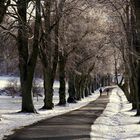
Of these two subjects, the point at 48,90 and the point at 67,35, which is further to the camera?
the point at 67,35

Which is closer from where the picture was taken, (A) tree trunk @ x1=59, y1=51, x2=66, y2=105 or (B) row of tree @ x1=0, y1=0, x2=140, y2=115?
(B) row of tree @ x1=0, y1=0, x2=140, y2=115

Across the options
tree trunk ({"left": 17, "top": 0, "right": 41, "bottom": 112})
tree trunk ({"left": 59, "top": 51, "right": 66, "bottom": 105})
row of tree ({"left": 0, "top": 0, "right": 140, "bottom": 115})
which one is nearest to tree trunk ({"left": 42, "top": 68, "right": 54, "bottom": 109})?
row of tree ({"left": 0, "top": 0, "right": 140, "bottom": 115})

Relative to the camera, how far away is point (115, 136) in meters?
16.8

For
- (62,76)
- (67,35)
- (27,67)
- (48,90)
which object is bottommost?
(48,90)

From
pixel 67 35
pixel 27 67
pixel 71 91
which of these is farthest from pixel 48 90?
pixel 71 91

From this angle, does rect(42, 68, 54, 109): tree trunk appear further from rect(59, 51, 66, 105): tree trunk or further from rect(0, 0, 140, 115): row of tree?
rect(59, 51, 66, 105): tree trunk

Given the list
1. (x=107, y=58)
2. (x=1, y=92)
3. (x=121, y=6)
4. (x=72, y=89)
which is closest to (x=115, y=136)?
(x=121, y=6)

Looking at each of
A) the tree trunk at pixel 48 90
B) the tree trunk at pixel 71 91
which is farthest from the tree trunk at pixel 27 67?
the tree trunk at pixel 71 91

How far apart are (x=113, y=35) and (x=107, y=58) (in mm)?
25212

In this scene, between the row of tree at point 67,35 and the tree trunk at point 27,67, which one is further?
the tree trunk at point 27,67

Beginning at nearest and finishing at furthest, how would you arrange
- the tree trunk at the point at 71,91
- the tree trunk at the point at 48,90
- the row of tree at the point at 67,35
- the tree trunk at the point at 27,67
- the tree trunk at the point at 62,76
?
the row of tree at the point at 67,35
the tree trunk at the point at 27,67
the tree trunk at the point at 48,90
the tree trunk at the point at 62,76
the tree trunk at the point at 71,91

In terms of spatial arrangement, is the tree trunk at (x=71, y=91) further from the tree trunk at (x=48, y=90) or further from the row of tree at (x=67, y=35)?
the tree trunk at (x=48, y=90)

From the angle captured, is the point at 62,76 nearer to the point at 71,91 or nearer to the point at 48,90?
the point at 48,90

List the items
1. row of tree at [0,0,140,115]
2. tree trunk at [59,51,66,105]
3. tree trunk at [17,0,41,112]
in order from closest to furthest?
row of tree at [0,0,140,115] < tree trunk at [17,0,41,112] < tree trunk at [59,51,66,105]
